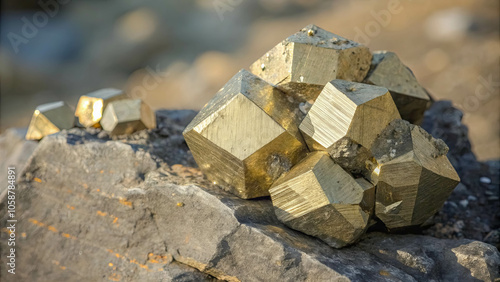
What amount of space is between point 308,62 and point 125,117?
943mm

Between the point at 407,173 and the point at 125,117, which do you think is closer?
the point at 407,173

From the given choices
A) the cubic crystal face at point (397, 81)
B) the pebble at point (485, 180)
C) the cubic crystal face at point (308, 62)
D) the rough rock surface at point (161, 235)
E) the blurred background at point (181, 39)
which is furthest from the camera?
the blurred background at point (181, 39)

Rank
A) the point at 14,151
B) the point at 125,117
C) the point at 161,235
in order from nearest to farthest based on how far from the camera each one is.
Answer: the point at 161,235
the point at 125,117
the point at 14,151

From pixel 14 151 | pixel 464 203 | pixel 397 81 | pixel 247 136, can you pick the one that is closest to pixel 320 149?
pixel 247 136

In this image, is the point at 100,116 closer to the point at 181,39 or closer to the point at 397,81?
the point at 397,81

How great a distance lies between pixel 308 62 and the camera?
1.66m

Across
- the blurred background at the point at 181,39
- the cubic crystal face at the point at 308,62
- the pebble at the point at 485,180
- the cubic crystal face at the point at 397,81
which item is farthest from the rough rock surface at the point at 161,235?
the blurred background at the point at 181,39

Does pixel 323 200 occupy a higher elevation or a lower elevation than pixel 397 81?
lower

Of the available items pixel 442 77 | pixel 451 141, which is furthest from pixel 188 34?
pixel 451 141

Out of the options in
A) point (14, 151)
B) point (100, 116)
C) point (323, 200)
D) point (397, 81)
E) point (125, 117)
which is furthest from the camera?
point (14, 151)

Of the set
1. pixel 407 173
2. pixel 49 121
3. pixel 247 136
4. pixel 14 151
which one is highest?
pixel 247 136

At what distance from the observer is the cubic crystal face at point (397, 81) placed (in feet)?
6.27

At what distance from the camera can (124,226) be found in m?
1.71

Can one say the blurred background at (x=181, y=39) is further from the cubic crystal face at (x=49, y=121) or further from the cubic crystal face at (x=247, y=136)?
the cubic crystal face at (x=247, y=136)
